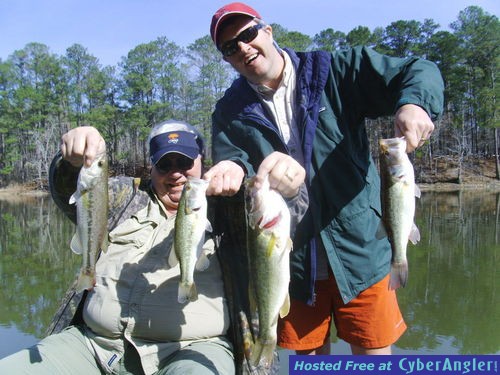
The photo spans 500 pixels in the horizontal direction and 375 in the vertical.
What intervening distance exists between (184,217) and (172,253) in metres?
0.36

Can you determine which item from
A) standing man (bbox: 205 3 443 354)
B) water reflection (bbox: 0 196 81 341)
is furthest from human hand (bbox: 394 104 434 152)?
water reflection (bbox: 0 196 81 341)

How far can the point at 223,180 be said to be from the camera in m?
2.86

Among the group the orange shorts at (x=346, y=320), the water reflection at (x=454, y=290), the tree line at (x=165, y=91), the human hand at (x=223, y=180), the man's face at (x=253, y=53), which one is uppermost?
the tree line at (x=165, y=91)

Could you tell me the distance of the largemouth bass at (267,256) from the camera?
2578mm

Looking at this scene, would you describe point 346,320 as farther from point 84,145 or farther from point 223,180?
point 84,145

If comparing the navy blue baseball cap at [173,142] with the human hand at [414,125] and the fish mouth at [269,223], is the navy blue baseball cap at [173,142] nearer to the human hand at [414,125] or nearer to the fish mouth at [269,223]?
the fish mouth at [269,223]

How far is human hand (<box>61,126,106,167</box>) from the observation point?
9.25 feet

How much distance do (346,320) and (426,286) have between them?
6.10 m

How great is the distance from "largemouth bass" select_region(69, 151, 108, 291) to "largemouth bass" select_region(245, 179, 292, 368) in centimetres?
99

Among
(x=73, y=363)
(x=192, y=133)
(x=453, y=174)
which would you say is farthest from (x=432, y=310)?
(x=453, y=174)

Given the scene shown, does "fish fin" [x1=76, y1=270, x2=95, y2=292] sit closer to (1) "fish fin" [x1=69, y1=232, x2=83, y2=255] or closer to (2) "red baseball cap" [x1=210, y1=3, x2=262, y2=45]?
(1) "fish fin" [x1=69, y1=232, x2=83, y2=255]

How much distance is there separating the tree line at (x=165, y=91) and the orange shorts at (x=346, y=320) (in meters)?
36.3

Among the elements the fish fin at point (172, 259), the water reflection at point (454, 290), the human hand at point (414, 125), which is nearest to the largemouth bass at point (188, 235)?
the fish fin at point (172, 259)

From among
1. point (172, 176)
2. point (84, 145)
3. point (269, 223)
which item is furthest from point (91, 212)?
point (269, 223)
